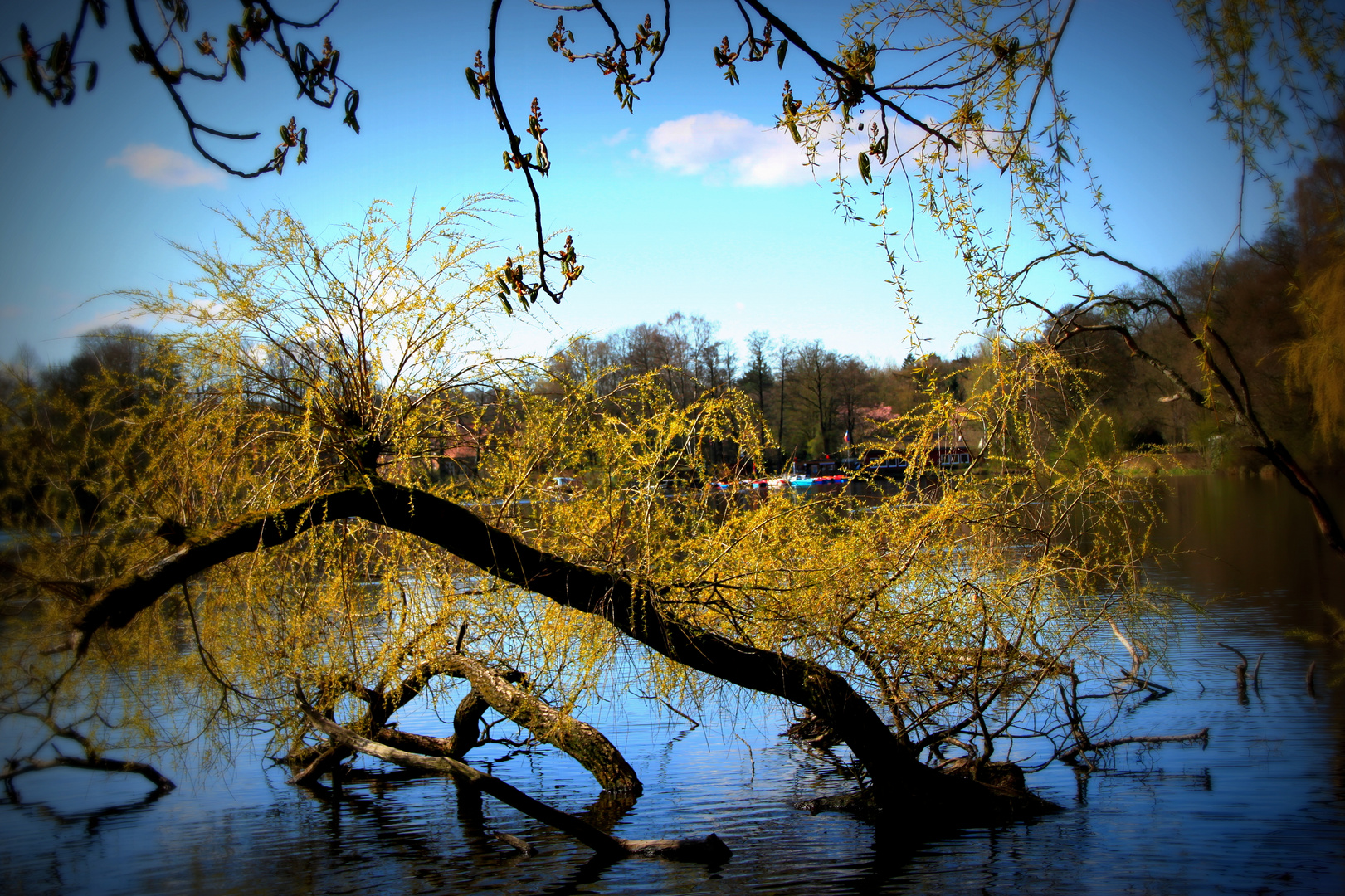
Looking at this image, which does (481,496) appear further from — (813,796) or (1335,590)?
(1335,590)

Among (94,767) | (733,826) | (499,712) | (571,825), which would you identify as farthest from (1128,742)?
(94,767)

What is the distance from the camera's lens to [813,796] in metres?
7.15

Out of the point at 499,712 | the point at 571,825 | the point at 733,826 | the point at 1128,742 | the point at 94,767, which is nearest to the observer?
the point at 571,825

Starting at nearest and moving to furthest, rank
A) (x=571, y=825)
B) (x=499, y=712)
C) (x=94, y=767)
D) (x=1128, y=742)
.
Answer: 1. (x=571, y=825)
2. (x=94, y=767)
3. (x=499, y=712)
4. (x=1128, y=742)

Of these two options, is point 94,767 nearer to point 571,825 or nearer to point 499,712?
point 499,712

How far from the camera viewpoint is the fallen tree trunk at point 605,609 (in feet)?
14.0

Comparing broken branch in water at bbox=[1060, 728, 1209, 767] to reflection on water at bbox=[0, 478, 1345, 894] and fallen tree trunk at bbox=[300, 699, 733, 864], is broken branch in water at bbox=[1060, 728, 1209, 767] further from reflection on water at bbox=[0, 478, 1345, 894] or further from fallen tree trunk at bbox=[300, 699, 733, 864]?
fallen tree trunk at bbox=[300, 699, 733, 864]

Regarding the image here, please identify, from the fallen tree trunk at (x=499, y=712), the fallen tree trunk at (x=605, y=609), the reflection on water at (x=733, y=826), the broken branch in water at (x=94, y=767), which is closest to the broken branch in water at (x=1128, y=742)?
the reflection on water at (x=733, y=826)

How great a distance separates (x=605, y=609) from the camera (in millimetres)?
5465

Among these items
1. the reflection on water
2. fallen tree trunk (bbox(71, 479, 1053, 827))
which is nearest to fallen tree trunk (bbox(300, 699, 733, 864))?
the reflection on water

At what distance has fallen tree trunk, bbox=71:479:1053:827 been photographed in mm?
4268

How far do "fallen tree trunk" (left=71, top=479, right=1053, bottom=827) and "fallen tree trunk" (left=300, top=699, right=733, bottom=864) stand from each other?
1.05 meters

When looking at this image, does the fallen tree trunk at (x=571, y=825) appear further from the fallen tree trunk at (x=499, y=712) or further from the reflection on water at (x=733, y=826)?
the fallen tree trunk at (x=499, y=712)

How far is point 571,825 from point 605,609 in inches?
52.7
